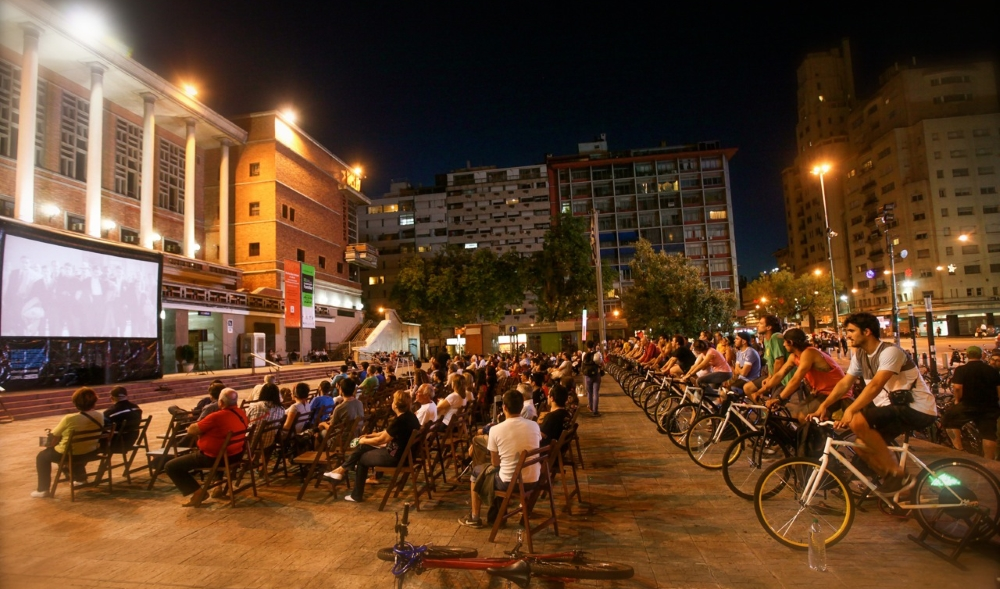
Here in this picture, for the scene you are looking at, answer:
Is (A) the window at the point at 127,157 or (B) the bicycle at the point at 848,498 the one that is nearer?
(B) the bicycle at the point at 848,498

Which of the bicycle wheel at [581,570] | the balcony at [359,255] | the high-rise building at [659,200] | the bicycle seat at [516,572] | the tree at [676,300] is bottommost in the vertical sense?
the bicycle wheel at [581,570]

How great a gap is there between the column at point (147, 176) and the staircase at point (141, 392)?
366 inches

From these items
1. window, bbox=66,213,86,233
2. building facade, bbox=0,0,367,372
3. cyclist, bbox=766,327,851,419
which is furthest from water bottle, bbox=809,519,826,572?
window, bbox=66,213,86,233

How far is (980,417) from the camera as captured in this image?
651 cm

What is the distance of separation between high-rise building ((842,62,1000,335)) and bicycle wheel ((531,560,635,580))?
2579 inches

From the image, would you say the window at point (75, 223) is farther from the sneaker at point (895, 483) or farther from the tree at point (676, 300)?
the sneaker at point (895, 483)

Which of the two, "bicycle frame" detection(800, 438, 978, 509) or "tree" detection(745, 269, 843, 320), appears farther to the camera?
"tree" detection(745, 269, 843, 320)

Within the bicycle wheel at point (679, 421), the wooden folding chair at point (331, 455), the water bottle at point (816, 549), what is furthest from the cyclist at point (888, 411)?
the wooden folding chair at point (331, 455)

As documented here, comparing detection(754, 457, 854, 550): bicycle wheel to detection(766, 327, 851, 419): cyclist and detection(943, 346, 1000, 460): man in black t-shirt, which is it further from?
detection(943, 346, 1000, 460): man in black t-shirt

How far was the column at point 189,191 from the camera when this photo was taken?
30094mm

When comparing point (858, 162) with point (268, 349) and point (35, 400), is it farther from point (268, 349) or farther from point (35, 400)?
point (35, 400)

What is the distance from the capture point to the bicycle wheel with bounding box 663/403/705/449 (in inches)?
301

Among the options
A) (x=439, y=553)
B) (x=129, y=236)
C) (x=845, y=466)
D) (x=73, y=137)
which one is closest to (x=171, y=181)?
(x=129, y=236)

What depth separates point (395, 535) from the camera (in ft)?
15.0
